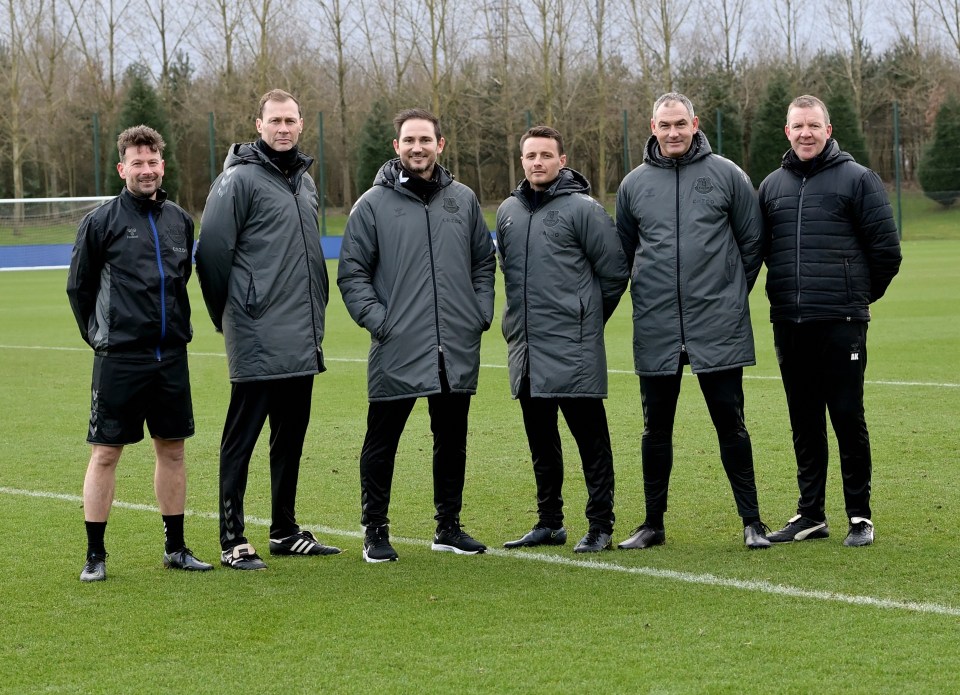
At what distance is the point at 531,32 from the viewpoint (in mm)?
54344

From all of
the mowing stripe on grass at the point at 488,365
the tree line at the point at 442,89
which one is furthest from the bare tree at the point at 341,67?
the mowing stripe on grass at the point at 488,365

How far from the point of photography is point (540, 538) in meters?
5.88

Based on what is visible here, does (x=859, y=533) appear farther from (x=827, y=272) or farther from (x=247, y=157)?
(x=247, y=157)

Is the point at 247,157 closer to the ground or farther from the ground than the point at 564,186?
farther from the ground

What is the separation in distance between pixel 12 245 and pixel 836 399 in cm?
3317

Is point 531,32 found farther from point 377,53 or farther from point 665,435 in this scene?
point 665,435

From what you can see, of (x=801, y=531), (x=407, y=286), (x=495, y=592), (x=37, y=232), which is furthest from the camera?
(x=37, y=232)

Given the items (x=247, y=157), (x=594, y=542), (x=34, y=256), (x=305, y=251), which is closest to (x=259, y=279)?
(x=305, y=251)

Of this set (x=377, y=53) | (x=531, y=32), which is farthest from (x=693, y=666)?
(x=377, y=53)

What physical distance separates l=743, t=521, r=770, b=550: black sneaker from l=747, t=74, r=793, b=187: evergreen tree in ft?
151

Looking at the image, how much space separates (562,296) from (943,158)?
46.3 m

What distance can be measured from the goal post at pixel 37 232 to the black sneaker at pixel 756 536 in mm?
31381

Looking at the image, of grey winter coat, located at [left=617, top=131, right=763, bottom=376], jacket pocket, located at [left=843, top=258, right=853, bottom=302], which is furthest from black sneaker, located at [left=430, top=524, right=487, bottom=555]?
jacket pocket, located at [left=843, top=258, right=853, bottom=302]

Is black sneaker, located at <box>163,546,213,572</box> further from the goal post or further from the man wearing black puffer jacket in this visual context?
the goal post
